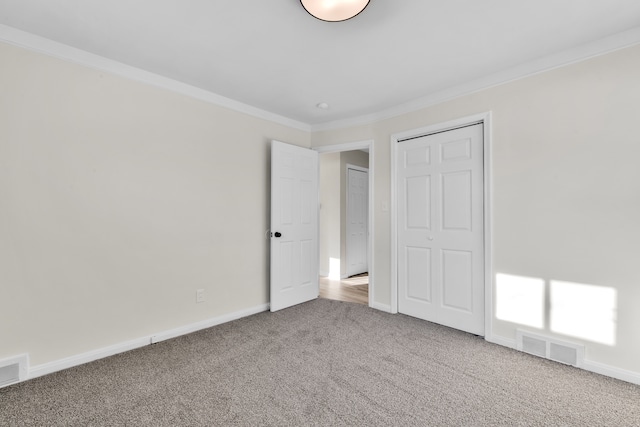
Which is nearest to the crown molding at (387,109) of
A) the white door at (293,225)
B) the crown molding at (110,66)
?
the crown molding at (110,66)

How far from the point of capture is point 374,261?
12.0 ft

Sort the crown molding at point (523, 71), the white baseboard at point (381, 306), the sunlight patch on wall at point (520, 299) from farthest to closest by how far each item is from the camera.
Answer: the white baseboard at point (381, 306) < the sunlight patch on wall at point (520, 299) < the crown molding at point (523, 71)

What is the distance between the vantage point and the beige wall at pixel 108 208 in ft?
6.82

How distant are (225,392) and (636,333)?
2851mm

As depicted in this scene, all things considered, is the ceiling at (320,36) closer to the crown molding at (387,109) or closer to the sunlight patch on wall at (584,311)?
the crown molding at (387,109)

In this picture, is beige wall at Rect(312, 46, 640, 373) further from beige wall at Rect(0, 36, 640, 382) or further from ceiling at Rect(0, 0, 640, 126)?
ceiling at Rect(0, 0, 640, 126)

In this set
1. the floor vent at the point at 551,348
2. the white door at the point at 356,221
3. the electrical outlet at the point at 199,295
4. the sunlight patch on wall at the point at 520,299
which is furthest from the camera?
the white door at the point at 356,221

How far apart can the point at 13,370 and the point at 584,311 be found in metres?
4.14

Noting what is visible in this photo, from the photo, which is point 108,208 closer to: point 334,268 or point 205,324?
point 205,324

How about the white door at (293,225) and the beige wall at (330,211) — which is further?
the beige wall at (330,211)

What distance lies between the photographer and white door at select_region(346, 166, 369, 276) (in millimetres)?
5574

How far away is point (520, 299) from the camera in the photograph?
256 centimetres

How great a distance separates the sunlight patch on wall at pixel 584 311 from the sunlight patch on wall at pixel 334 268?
3.37 m

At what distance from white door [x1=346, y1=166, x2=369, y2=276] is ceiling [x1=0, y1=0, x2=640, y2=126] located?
9.31 ft
